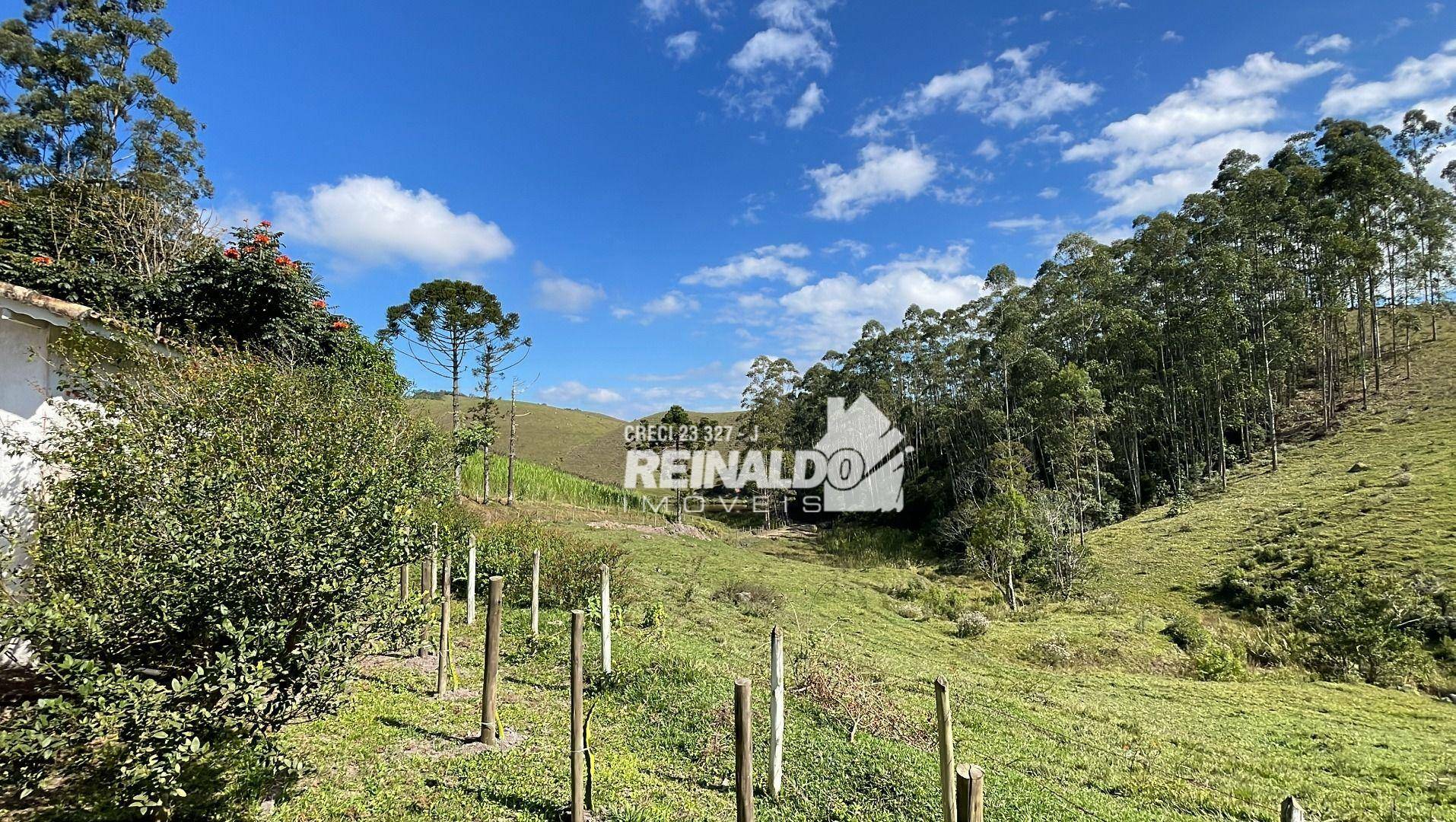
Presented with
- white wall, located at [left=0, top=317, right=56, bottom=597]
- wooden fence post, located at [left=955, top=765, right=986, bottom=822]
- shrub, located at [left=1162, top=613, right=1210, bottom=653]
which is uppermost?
white wall, located at [left=0, top=317, right=56, bottom=597]

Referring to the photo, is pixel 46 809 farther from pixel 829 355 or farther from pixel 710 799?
pixel 829 355

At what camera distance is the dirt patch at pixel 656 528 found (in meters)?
22.4

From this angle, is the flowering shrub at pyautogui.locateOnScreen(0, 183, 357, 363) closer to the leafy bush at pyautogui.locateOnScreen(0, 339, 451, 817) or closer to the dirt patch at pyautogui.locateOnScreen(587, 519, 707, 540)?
the leafy bush at pyautogui.locateOnScreen(0, 339, 451, 817)

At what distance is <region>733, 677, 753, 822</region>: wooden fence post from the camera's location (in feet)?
11.1

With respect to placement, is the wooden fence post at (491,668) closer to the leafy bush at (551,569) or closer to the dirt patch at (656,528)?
the leafy bush at (551,569)

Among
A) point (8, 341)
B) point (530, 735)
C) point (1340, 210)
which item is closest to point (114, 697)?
point (530, 735)

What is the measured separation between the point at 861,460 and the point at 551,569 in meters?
29.2

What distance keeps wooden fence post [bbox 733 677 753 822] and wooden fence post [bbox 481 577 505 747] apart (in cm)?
222

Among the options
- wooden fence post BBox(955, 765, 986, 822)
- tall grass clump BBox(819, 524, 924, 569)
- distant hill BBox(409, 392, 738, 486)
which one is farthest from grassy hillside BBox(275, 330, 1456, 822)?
distant hill BBox(409, 392, 738, 486)

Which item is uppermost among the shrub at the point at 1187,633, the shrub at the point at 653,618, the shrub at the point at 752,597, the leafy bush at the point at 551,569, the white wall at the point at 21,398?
the white wall at the point at 21,398

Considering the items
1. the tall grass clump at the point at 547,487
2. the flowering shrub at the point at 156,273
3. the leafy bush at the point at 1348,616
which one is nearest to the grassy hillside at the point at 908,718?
the leafy bush at the point at 1348,616

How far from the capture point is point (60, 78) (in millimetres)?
18203

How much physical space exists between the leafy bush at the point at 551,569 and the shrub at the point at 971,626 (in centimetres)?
801

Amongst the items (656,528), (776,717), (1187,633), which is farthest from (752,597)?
(656,528)
